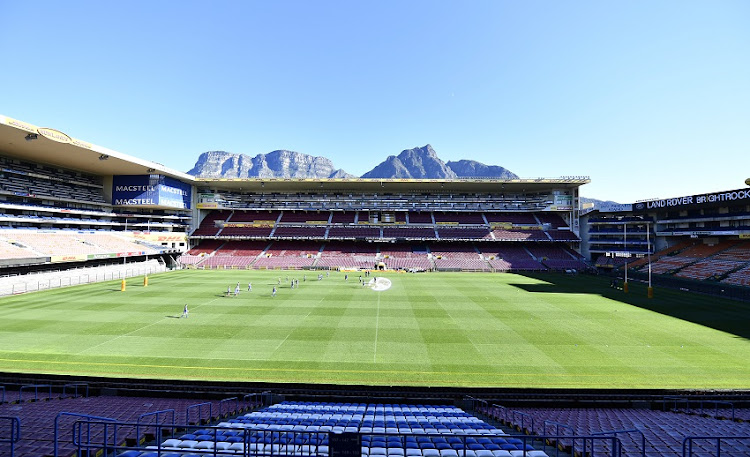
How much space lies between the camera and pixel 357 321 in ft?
72.1

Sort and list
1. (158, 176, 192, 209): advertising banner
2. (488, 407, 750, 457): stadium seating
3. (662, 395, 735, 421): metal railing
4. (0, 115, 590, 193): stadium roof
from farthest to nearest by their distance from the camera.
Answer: (158, 176, 192, 209): advertising banner, (0, 115, 590, 193): stadium roof, (662, 395, 735, 421): metal railing, (488, 407, 750, 457): stadium seating

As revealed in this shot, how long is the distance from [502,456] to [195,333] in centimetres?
1764

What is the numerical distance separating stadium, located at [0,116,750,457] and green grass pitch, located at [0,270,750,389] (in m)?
0.16

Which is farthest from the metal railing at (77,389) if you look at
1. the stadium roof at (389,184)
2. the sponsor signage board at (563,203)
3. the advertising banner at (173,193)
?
the sponsor signage board at (563,203)

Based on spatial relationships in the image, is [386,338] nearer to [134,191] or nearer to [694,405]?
[694,405]

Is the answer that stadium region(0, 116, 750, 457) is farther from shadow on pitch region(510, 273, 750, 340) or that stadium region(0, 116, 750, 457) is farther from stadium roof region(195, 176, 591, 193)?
stadium roof region(195, 176, 591, 193)

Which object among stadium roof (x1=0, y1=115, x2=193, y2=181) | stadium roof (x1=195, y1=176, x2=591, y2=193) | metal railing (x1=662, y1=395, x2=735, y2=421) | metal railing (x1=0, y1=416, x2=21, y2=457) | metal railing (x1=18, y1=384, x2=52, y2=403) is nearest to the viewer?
metal railing (x1=0, y1=416, x2=21, y2=457)

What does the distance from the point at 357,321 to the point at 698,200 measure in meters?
47.8

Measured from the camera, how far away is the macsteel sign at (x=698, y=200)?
39.6 metres

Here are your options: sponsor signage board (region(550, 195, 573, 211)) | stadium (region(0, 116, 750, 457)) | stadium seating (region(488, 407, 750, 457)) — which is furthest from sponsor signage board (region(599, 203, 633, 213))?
stadium seating (region(488, 407, 750, 457))

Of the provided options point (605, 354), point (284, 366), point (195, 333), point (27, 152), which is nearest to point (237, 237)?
point (27, 152)

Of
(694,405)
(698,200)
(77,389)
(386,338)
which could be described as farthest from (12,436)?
(698,200)

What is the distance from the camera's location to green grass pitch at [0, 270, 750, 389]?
14.0 m

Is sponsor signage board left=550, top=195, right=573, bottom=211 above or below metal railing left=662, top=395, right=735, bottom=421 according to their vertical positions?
above
